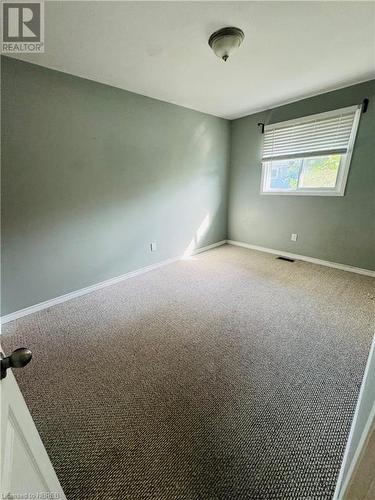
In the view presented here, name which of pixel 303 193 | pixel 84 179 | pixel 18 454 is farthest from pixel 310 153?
pixel 18 454

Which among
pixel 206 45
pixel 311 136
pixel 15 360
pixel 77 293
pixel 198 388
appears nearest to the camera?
pixel 15 360

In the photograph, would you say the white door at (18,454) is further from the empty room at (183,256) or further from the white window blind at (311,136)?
the white window blind at (311,136)

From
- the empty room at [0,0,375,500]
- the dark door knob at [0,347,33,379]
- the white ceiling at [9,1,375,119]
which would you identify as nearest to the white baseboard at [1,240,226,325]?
the empty room at [0,0,375,500]

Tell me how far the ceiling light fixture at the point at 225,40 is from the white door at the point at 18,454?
2.27 meters

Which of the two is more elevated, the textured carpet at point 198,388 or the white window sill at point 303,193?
the white window sill at point 303,193

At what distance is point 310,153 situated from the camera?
308 cm

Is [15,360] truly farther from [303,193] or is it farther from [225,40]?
[303,193]

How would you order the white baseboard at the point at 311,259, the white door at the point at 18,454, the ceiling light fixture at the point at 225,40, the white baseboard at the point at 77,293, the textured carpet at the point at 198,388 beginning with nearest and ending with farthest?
the white door at the point at 18,454, the textured carpet at the point at 198,388, the ceiling light fixture at the point at 225,40, the white baseboard at the point at 77,293, the white baseboard at the point at 311,259

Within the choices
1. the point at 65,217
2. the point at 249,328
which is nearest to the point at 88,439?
the point at 249,328

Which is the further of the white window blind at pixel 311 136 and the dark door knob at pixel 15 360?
the white window blind at pixel 311 136

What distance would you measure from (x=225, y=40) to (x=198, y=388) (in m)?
2.47

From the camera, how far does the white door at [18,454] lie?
0.50 meters

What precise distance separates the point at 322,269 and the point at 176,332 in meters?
2.42

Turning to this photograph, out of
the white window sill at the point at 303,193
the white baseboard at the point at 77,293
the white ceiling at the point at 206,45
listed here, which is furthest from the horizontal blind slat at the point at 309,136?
the white baseboard at the point at 77,293
